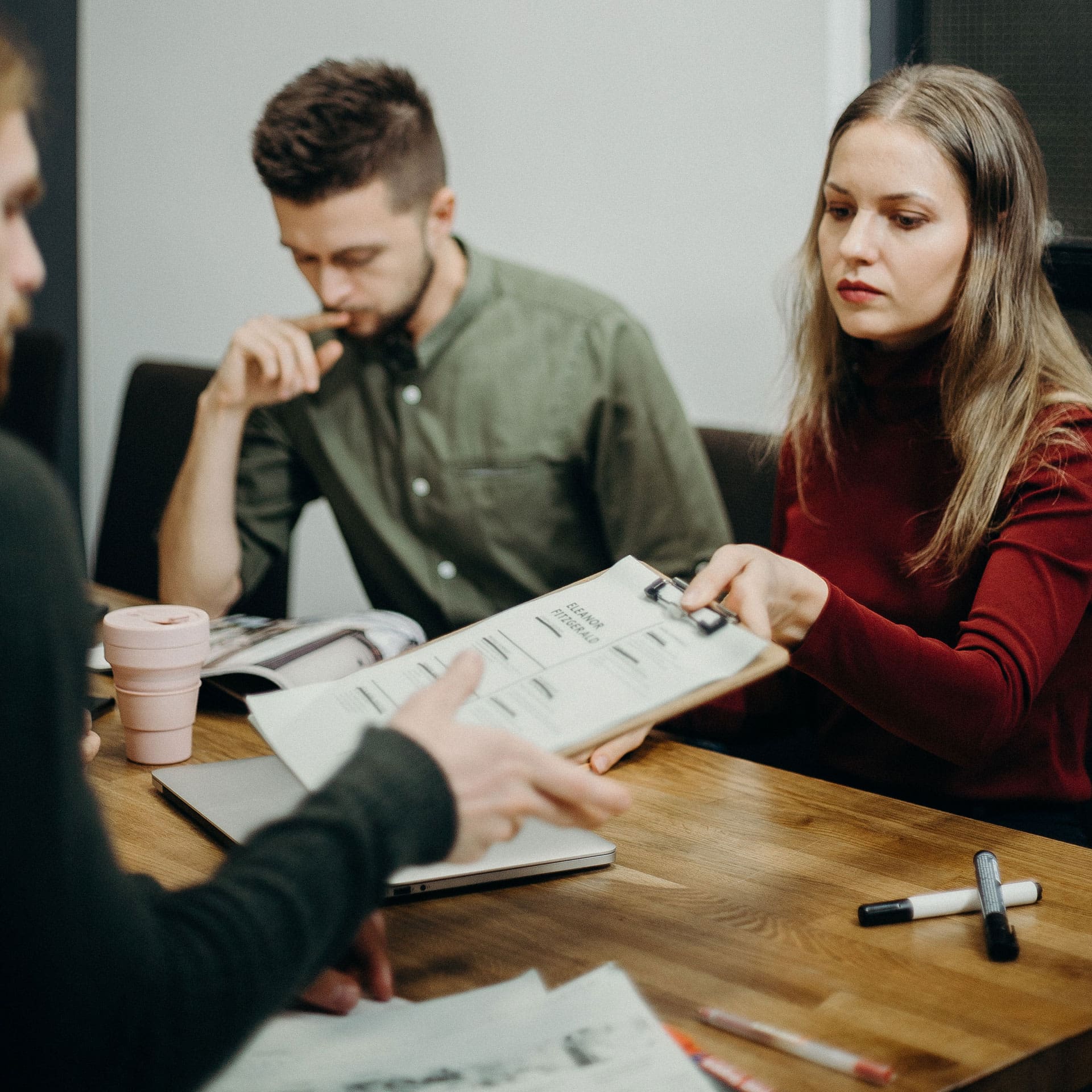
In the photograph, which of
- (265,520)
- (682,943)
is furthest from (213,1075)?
(265,520)

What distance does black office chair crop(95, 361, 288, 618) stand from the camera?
7.00 ft

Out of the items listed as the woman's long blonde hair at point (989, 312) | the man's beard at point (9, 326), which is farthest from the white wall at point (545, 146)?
the man's beard at point (9, 326)

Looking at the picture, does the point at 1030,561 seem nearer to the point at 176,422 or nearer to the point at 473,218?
the point at 176,422

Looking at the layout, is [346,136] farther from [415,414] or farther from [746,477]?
[746,477]

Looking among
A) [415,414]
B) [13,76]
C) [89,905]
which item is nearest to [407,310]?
[415,414]

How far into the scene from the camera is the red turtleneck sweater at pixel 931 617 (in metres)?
1.10

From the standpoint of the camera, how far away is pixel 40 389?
2451 millimetres

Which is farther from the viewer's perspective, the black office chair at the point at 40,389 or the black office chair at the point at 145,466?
the black office chair at the point at 40,389

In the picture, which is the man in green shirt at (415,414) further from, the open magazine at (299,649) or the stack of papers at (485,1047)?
the stack of papers at (485,1047)

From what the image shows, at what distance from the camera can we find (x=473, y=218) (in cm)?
272

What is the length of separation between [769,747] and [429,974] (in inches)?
33.0

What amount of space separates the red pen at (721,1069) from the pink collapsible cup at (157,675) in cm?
60

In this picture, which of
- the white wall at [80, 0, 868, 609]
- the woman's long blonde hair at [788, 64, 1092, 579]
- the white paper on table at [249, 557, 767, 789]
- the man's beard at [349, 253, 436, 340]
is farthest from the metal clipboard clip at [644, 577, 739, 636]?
the man's beard at [349, 253, 436, 340]

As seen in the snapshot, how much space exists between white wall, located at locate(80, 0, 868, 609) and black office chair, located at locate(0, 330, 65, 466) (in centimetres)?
75
